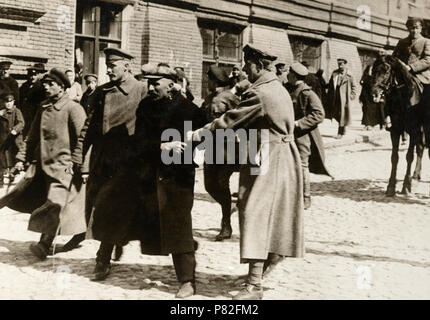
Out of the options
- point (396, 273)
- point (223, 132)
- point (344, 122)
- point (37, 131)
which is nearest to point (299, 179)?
point (223, 132)

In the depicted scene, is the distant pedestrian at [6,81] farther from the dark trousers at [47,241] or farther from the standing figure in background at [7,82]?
the dark trousers at [47,241]

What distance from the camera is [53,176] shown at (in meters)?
6.39

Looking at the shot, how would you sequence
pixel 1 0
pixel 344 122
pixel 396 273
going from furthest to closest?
1. pixel 344 122
2. pixel 1 0
3. pixel 396 273

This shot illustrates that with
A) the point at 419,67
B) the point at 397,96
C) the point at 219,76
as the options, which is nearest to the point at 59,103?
the point at 219,76

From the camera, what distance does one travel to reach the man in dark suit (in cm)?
1042

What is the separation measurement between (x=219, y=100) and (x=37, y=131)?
86.1 inches

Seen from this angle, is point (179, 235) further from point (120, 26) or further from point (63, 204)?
point (120, 26)

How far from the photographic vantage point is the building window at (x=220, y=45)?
686 inches

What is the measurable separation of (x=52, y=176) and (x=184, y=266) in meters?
2.03

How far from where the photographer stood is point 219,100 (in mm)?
7520

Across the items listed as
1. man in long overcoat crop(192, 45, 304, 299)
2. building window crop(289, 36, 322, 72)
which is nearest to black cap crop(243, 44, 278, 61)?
man in long overcoat crop(192, 45, 304, 299)

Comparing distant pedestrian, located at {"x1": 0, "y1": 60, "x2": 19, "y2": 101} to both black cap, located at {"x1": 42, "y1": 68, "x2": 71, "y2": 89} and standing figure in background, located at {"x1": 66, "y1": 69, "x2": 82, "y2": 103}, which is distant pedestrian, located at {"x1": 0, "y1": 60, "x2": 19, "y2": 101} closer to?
standing figure in background, located at {"x1": 66, "y1": 69, "x2": 82, "y2": 103}

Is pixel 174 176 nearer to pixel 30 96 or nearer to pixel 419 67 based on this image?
pixel 419 67

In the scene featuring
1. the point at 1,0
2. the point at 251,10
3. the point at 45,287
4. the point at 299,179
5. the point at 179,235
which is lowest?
the point at 45,287
